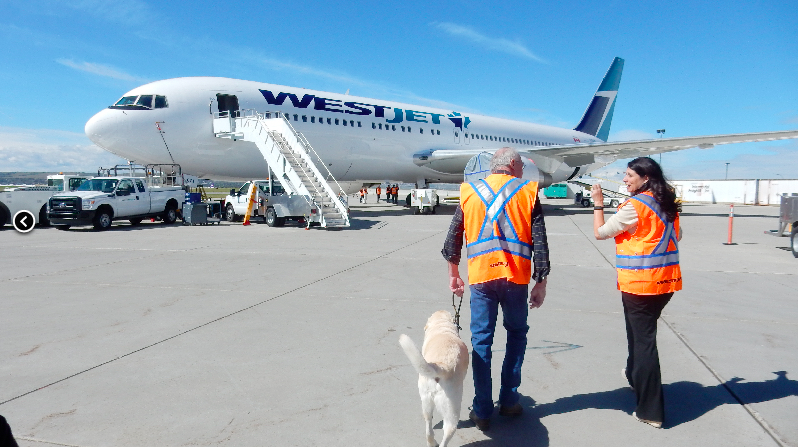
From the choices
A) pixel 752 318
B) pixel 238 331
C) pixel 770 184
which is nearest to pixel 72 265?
pixel 238 331

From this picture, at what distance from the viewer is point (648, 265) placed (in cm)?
295

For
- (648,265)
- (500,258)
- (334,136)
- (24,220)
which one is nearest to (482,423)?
(500,258)

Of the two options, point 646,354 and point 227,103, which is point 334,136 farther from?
point 646,354

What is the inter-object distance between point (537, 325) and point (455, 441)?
238cm

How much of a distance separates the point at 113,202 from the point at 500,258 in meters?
15.4

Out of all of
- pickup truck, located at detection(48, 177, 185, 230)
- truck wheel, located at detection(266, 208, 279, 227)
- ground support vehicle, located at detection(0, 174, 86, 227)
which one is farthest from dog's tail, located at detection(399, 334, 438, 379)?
ground support vehicle, located at detection(0, 174, 86, 227)

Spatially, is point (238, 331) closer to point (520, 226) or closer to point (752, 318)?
point (520, 226)

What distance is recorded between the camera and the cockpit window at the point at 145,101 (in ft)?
49.3

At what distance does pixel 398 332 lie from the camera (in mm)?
4648

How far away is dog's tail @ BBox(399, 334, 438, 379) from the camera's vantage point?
2324 mm

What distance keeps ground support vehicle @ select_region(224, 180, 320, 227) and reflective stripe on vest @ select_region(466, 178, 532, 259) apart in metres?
12.3

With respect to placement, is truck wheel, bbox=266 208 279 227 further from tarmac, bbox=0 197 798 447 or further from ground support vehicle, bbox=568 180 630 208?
ground support vehicle, bbox=568 180 630 208

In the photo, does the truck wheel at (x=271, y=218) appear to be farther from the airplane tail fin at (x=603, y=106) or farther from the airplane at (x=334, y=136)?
the airplane tail fin at (x=603, y=106)

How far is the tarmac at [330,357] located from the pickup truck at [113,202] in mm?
6955
